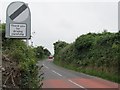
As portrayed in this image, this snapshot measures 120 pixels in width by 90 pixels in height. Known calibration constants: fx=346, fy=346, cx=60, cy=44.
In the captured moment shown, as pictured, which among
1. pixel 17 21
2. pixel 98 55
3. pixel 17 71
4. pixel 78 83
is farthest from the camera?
pixel 98 55

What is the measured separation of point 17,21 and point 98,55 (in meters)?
30.1

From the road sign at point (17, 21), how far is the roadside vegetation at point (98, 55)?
17.6 meters

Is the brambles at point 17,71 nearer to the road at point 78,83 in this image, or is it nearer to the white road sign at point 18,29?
the white road sign at point 18,29

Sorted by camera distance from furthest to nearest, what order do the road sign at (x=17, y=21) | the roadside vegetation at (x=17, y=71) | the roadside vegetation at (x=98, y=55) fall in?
the roadside vegetation at (x=98, y=55)
the roadside vegetation at (x=17, y=71)
the road sign at (x=17, y=21)

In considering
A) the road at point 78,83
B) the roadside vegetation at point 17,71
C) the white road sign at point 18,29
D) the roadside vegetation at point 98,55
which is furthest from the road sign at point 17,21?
the roadside vegetation at point 98,55

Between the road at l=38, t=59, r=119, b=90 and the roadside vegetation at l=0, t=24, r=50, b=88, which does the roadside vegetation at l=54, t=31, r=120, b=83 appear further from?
the roadside vegetation at l=0, t=24, r=50, b=88

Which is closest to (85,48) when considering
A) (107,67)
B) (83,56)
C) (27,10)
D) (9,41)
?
(83,56)

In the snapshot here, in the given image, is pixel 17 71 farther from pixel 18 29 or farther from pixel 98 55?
pixel 98 55

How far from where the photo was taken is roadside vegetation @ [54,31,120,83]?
28541 mm

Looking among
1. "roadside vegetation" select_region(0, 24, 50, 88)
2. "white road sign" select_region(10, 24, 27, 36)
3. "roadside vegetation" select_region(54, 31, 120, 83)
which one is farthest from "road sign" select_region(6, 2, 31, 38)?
"roadside vegetation" select_region(54, 31, 120, 83)

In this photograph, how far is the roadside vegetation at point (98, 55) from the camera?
93.6 feet

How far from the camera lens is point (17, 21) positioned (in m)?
6.93

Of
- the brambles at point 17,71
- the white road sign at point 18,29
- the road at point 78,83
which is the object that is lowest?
the road at point 78,83

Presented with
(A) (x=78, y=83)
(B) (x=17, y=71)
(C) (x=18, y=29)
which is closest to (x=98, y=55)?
(A) (x=78, y=83)
